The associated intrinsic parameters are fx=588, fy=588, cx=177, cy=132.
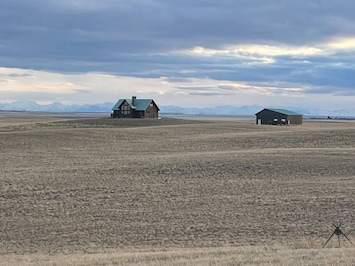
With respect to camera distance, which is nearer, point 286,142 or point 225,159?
point 225,159

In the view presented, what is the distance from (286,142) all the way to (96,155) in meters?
18.9

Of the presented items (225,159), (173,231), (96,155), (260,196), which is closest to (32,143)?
(96,155)

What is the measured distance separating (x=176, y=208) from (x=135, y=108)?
79.5m

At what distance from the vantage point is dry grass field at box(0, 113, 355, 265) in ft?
51.6

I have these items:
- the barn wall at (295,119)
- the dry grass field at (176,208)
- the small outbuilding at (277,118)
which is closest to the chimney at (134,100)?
the small outbuilding at (277,118)

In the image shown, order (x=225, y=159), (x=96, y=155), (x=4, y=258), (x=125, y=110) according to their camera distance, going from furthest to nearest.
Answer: (x=125, y=110), (x=96, y=155), (x=225, y=159), (x=4, y=258)

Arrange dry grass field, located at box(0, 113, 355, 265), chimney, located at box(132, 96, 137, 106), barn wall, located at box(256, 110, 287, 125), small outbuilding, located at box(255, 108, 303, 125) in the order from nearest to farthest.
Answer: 1. dry grass field, located at box(0, 113, 355, 265)
2. small outbuilding, located at box(255, 108, 303, 125)
3. barn wall, located at box(256, 110, 287, 125)
4. chimney, located at box(132, 96, 137, 106)

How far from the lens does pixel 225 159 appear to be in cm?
3744

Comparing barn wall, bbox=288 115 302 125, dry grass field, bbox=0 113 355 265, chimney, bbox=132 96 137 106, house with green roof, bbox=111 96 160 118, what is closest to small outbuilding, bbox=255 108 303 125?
barn wall, bbox=288 115 302 125

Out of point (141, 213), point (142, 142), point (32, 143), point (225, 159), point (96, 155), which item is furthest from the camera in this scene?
point (142, 142)

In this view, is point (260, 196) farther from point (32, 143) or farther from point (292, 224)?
point (32, 143)

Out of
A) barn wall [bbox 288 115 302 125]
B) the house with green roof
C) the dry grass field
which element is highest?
the house with green roof

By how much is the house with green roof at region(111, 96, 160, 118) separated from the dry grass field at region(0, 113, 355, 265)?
185 ft

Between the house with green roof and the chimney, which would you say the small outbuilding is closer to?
the house with green roof
